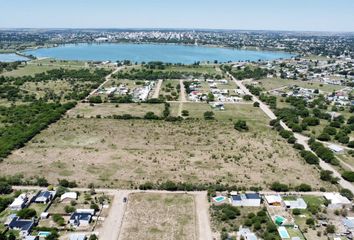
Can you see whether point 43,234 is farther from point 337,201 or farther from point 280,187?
point 337,201

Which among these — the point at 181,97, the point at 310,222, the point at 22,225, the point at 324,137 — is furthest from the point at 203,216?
the point at 181,97

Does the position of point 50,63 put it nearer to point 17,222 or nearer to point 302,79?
point 302,79

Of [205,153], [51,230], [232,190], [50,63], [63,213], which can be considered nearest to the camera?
[51,230]

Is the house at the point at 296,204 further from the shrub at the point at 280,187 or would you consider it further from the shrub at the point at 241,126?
the shrub at the point at 241,126

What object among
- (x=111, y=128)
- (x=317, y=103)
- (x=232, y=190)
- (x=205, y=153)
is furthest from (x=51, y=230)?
(x=317, y=103)

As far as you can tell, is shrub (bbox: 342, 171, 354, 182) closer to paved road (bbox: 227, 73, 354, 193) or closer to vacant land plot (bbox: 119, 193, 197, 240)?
paved road (bbox: 227, 73, 354, 193)
